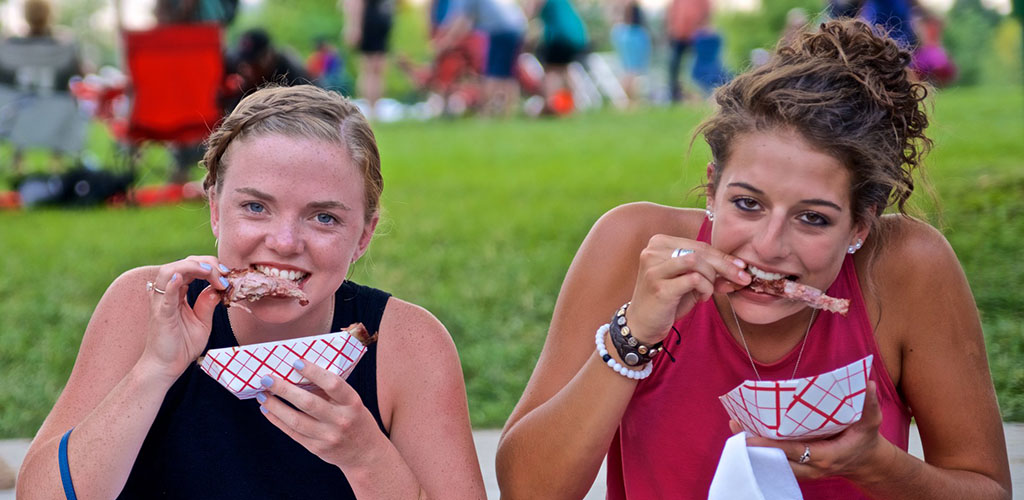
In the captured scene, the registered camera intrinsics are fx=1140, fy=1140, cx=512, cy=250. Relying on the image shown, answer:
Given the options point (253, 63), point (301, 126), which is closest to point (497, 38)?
point (253, 63)

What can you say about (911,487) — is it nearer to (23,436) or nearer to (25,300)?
(23,436)

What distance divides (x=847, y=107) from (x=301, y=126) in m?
1.13

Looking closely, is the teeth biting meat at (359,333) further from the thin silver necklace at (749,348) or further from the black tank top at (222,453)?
the thin silver necklace at (749,348)

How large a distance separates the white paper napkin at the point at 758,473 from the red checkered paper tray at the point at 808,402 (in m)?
0.04

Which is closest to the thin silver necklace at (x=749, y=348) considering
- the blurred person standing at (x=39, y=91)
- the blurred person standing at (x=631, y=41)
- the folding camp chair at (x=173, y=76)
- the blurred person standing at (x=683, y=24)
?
the folding camp chair at (x=173, y=76)

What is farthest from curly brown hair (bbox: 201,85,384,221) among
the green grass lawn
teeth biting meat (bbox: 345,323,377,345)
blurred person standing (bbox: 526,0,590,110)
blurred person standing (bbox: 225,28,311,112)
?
blurred person standing (bbox: 526,0,590,110)

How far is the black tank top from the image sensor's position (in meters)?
2.39

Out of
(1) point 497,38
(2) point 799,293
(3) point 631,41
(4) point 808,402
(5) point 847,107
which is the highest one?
(5) point 847,107

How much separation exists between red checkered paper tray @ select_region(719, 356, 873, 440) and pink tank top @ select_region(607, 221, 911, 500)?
0.35 meters

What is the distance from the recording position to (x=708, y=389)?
8.10 ft

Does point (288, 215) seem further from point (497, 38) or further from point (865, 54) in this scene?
point (497, 38)

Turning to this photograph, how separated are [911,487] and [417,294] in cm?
387

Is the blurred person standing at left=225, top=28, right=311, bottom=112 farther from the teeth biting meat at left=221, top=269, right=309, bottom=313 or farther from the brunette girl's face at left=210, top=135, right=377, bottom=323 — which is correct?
the teeth biting meat at left=221, top=269, right=309, bottom=313

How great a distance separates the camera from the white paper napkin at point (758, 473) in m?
2.07
